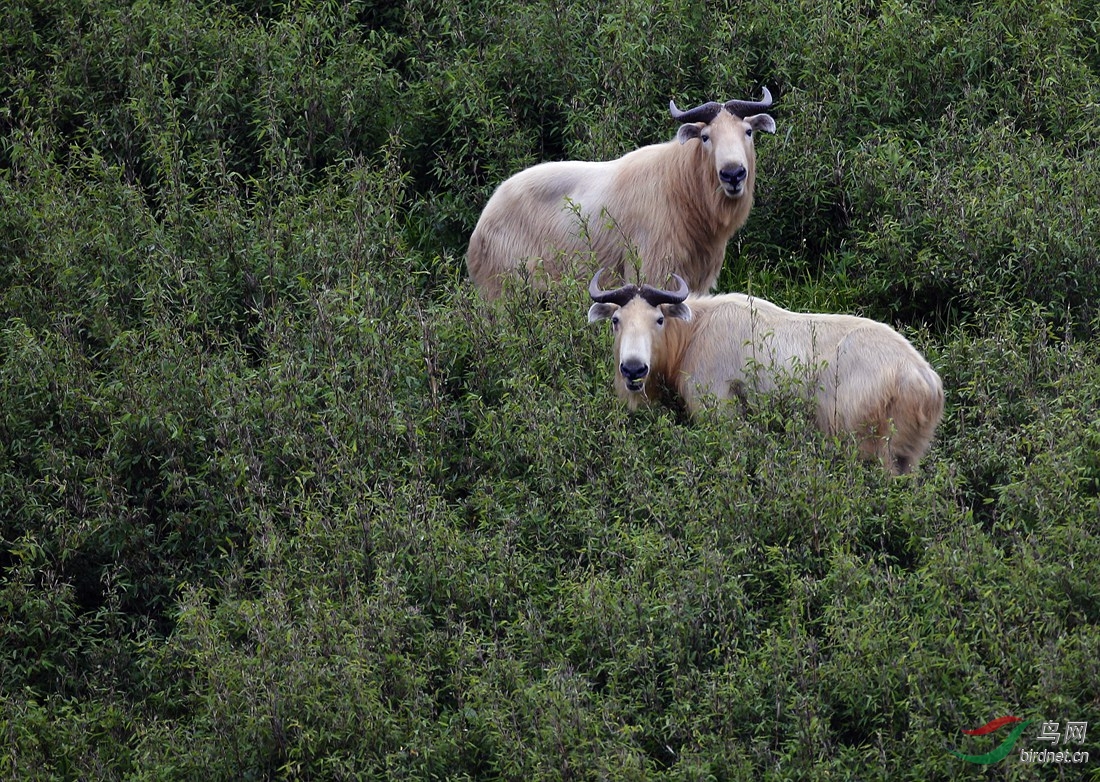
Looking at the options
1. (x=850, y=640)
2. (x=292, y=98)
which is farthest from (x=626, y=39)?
(x=850, y=640)

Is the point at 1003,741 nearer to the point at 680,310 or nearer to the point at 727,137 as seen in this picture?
the point at 680,310

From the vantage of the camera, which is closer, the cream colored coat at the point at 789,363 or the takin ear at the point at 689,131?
the cream colored coat at the point at 789,363

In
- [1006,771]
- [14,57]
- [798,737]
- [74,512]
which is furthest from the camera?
[14,57]

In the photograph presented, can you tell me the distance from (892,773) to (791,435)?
2101 millimetres

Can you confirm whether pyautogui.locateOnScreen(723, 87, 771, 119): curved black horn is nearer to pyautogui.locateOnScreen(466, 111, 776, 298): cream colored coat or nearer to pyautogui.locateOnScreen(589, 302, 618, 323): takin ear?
pyautogui.locateOnScreen(466, 111, 776, 298): cream colored coat

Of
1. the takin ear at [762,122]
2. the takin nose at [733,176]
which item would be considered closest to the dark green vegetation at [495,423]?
the takin ear at [762,122]

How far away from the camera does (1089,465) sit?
274 inches

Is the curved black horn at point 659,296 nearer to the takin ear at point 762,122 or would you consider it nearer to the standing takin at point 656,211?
the standing takin at point 656,211

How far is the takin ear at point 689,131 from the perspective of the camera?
9.20m

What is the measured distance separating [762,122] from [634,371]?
2.38 m

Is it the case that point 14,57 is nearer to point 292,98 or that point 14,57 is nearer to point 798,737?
point 292,98

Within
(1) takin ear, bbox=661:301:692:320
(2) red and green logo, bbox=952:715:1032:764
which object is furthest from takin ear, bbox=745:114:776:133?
(2) red and green logo, bbox=952:715:1032:764

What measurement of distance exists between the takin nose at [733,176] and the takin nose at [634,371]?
1724 mm

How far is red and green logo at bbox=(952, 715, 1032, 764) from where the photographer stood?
5.55 m
